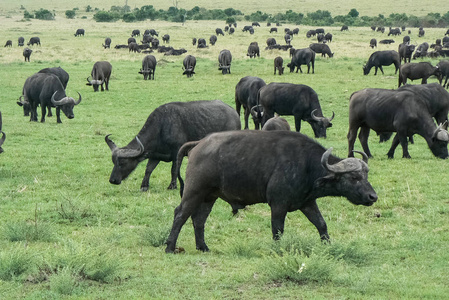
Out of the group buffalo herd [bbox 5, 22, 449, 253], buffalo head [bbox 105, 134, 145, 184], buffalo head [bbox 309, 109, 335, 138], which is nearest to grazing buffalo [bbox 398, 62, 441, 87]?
buffalo herd [bbox 5, 22, 449, 253]

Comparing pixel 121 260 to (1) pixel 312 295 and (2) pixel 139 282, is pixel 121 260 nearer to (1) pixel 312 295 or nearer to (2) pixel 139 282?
Result: (2) pixel 139 282

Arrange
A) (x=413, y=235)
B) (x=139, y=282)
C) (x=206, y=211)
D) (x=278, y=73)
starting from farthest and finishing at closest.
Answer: (x=278, y=73) < (x=413, y=235) < (x=206, y=211) < (x=139, y=282)

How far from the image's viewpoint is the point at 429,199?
11.3 metres

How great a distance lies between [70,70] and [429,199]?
2960 centimetres

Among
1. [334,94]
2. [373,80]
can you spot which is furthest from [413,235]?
[373,80]

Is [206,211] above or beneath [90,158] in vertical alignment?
above

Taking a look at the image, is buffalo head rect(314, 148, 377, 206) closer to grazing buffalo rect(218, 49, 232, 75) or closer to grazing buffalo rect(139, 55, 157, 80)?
grazing buffalo rect(139, 55, 157, 80)

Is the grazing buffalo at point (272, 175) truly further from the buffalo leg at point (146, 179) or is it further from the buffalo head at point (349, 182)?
the buffalo leg at point (146, 179)

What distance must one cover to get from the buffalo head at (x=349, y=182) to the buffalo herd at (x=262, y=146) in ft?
0.04

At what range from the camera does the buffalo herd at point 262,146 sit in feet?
25.8

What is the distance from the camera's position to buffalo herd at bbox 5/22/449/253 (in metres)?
7.86

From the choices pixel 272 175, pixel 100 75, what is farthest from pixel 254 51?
pixel 272 175

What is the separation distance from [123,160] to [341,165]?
526 cm

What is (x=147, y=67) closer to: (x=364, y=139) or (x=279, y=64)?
(x=279, y=64)
